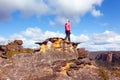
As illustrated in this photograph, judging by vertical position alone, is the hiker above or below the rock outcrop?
above

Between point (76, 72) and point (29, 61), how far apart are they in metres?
9.60

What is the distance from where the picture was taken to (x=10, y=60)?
156ft

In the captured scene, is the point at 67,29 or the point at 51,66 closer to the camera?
the point at 51,66

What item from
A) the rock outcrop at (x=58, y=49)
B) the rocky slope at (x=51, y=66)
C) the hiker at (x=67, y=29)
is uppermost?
the hiker at (x=67, y=29)

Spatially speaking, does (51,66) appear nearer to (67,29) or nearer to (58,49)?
(58,49)

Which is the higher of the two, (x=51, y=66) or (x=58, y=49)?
(x=58, y=49)

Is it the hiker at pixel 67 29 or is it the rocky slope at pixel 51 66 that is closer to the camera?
the rocky slope at pixel 51 66

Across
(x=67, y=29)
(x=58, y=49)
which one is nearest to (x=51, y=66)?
(x=58, y=49)

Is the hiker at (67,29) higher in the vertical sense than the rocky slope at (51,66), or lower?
higher

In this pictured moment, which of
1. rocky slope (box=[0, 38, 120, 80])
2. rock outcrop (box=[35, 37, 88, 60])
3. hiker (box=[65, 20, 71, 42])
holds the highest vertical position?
hiker (box=[65, 20, 71, 42])

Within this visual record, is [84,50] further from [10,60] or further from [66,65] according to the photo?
[10,60]

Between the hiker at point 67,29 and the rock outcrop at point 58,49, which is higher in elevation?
the hiker at point 67,29

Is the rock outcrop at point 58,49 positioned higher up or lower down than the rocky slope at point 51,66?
higher up

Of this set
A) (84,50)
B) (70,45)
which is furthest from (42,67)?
(84,50)
